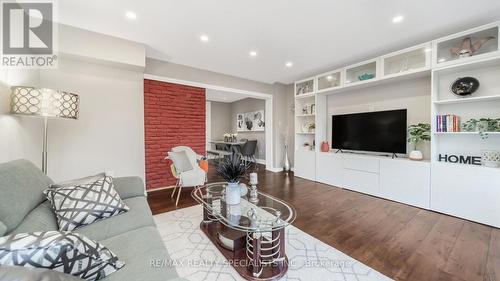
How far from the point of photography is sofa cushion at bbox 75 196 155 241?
129cm

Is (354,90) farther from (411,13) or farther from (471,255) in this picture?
(471,255)

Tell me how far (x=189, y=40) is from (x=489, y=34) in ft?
12.5

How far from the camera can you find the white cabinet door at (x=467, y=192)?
2.24m

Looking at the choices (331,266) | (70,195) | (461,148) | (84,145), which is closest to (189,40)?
(84,145)

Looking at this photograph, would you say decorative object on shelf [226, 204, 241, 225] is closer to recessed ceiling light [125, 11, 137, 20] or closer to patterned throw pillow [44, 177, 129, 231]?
patterned throw pillow [44, 177, 129, 231]

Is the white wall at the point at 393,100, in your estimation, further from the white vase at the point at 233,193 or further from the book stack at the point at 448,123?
the white vase at the point at 233,193

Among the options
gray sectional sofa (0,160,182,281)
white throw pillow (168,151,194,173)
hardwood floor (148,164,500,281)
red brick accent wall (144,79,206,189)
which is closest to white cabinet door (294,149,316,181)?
hardwood floor (148,164,500,281)

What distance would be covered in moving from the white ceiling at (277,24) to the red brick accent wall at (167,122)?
707 millimetres

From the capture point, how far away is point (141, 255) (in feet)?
3.46

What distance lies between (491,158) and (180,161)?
421 cm

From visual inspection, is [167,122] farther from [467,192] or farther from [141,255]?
[467,192]

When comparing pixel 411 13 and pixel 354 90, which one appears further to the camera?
pixel 354 90

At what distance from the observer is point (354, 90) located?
3.95 metres

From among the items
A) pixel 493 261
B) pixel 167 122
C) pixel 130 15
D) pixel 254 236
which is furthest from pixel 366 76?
pixel 167 122
